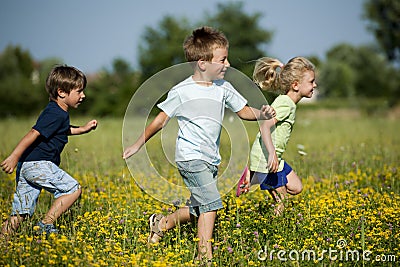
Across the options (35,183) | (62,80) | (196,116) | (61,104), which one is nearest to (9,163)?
(35,183)

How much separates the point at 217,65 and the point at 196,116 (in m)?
0.51

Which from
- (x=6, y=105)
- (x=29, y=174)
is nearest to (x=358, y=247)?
(x=29, y=174)

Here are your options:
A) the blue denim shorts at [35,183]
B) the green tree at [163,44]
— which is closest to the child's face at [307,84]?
the blue denim shorts at [35,183]

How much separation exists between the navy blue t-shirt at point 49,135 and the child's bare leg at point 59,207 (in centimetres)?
40

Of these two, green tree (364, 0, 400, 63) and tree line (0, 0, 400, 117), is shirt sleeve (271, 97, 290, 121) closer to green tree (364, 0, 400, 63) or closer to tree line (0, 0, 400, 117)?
tree line (0, 0, 400, 117)

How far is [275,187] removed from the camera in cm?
558

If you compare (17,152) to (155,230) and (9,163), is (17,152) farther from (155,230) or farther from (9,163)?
(155,230)

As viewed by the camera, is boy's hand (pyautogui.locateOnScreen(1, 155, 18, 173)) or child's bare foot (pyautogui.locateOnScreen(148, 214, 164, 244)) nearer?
boy's hand (pyautogui.locateOnScreen(1, 155, 18, 173))

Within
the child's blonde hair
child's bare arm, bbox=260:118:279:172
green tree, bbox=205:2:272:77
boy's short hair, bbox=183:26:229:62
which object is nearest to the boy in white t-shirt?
boy's short hair, bbox=183:26:229:62

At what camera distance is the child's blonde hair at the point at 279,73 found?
5676mm

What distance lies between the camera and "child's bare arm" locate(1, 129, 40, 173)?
4.58 m

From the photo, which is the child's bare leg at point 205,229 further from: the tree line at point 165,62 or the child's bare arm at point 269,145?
the tree line at point 165,62

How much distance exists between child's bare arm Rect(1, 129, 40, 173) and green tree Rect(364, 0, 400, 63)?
41677mm

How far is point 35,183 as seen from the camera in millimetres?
4898
